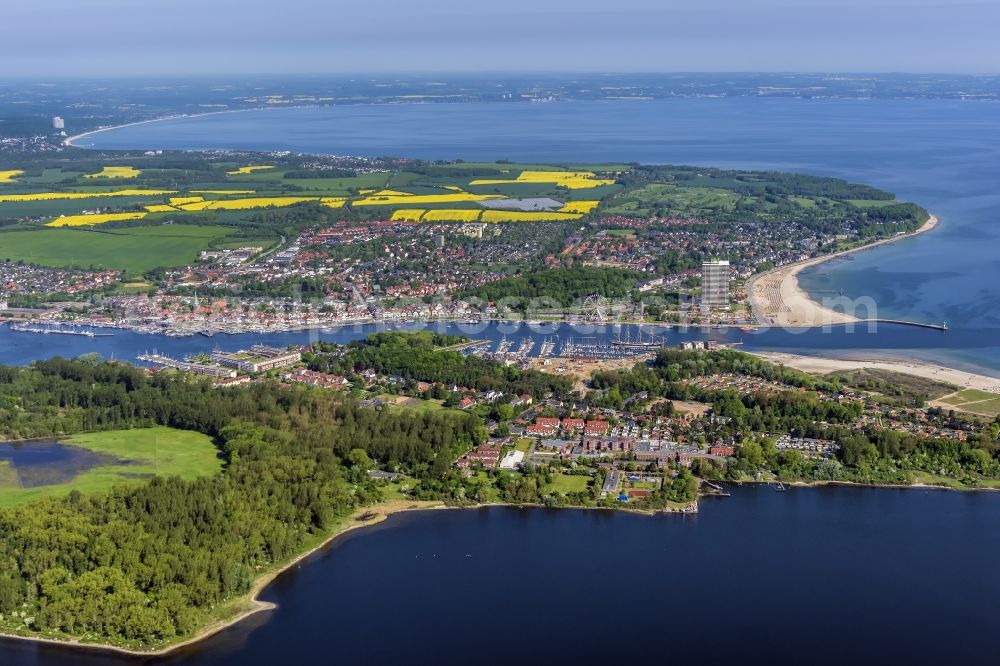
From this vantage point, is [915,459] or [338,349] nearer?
[915,459]

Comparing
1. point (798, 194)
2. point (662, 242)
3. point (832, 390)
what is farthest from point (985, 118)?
point (832, 390)

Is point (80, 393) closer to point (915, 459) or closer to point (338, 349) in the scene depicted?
point (338, 349)

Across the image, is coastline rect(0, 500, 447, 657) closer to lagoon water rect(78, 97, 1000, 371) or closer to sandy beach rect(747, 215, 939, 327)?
lagoon water rect(78, 97, 1000, 371)

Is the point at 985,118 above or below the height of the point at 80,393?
above

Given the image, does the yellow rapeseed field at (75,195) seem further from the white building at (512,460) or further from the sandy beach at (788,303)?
the white building at (512,460)

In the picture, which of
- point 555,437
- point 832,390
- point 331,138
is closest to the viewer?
point 555,437

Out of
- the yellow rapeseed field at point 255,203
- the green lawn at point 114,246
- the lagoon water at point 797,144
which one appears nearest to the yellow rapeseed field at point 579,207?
the yellow rapeseed field at point 255,203

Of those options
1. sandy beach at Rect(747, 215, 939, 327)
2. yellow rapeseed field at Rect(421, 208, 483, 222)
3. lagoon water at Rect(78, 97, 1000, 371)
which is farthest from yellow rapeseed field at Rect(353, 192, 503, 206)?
sandy beach at Rect(747, 215, 939, 327)

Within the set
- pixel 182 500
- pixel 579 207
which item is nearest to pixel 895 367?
pixel 182 500
